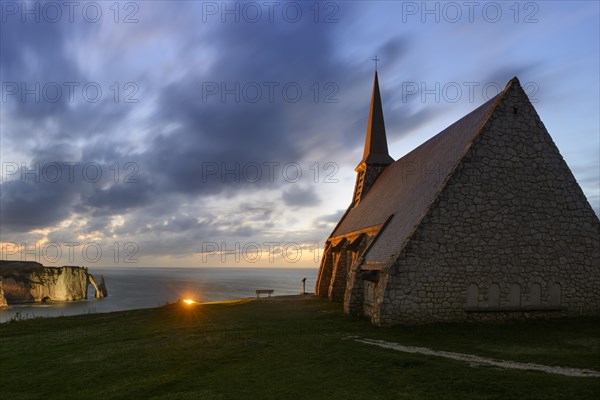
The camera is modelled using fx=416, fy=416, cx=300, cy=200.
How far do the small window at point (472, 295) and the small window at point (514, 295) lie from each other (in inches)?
55.7

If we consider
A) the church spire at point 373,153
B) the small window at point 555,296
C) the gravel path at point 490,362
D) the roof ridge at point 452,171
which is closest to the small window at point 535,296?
the small window at point 555,296

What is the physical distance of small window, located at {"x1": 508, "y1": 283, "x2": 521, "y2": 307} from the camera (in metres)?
17.0

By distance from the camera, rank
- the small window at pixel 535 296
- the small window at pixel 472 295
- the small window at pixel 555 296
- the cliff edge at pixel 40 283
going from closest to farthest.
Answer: the small window at pixel 472 295, the small window at pixel 535 296, the small window at pixel 555 296, the cliff edge at pixel 40 283

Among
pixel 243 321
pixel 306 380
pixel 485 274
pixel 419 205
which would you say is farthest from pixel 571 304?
pixel 243 321

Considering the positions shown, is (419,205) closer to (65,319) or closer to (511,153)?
(511,153)

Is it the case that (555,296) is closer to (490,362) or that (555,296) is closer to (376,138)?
(490,362)

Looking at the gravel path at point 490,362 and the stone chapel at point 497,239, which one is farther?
the stone chapel at point 497,239

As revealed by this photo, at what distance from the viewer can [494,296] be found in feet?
55.7

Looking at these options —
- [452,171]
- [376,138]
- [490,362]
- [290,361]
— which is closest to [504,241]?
[452,171]

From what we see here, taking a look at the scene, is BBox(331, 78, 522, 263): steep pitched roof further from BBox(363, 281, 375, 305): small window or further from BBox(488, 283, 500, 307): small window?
BBox(488, 283, 500, 307): small window

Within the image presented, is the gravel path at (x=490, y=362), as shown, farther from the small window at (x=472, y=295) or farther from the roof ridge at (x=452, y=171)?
the small window at (x=472, y=295)

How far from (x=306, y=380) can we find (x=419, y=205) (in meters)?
Answer: 10.8

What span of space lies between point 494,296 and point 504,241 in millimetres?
2301

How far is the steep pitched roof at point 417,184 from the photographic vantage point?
17.9 meters
